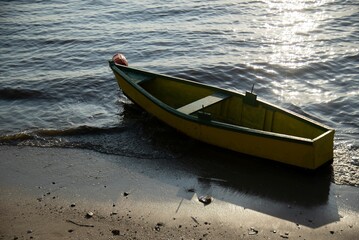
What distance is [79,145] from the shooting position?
397 inches

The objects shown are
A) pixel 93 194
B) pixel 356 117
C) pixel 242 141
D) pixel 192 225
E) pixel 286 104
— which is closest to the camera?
pixel 192 225

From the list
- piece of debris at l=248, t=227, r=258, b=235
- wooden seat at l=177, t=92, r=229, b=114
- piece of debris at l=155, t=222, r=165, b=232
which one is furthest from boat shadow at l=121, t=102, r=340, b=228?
piece of debris at l=155, t=222, r=165, b=232

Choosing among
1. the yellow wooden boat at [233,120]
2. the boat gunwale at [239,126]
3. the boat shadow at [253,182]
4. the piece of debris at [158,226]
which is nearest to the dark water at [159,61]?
the boat shadow at [253,182]

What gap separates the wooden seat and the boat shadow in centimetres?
70

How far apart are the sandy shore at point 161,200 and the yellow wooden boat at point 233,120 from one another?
456 mm

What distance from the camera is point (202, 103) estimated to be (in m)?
9.91

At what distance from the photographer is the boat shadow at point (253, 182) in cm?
767

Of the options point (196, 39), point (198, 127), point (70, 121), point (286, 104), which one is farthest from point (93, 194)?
point (196, 39)

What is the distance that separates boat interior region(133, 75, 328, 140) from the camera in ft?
29.9

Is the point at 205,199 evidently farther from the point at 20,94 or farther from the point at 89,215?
the point at 20,94

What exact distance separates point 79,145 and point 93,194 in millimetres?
2207

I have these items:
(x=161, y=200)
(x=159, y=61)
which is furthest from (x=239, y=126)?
(x=159, y=61)

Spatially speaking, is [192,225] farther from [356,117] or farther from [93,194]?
[356,117]

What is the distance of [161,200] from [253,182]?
1.73 metres
